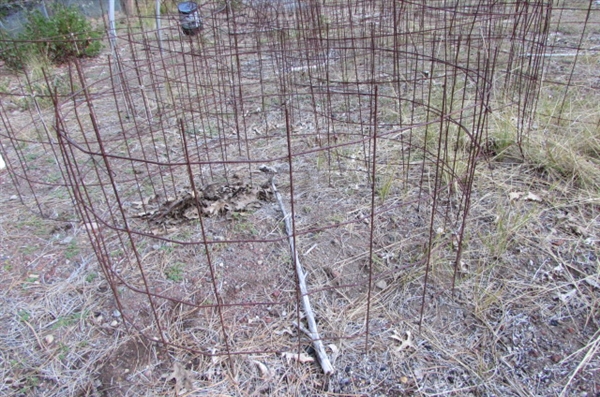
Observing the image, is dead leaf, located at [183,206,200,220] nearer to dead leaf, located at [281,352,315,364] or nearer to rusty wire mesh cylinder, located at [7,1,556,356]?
rusty wire mesh cylinder, located at [7,1,556,356]

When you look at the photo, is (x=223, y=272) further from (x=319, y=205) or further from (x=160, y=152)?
(x=160, y=152)

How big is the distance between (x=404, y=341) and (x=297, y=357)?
1.54 feet

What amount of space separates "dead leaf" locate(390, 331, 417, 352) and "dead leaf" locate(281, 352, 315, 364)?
1.23ft

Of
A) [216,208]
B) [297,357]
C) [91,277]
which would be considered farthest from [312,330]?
[91,277]

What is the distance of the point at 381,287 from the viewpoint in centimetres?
212

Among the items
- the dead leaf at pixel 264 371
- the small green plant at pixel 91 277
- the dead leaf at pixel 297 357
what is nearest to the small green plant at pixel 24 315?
the small green plant at pixel 91 277

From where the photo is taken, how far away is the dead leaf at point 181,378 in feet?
5.58

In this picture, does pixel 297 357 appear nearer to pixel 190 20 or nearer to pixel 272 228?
pixel 272 228

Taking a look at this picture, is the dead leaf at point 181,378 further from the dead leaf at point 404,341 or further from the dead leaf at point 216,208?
the dead leaf at point 216,208

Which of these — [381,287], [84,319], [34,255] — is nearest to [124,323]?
[84,319]

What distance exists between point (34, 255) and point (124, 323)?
36.6 inches

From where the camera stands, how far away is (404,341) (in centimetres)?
183

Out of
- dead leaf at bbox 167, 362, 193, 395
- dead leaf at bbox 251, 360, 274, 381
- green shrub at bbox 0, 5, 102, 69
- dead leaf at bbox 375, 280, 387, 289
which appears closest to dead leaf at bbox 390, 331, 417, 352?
dead leaf at bbox 375, 280, 387, 289

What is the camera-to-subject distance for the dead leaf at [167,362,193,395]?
1.70m
